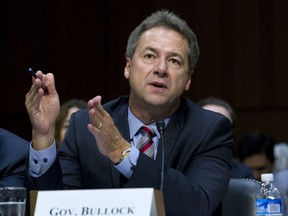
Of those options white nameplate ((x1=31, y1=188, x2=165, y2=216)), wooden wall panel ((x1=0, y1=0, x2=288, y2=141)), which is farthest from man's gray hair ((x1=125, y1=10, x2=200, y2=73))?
wooden wall panel ((x1=0, y1=0, x2=288, y2=141))

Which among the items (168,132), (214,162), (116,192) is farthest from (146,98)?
(116,192)

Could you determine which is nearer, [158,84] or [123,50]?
[158,84]

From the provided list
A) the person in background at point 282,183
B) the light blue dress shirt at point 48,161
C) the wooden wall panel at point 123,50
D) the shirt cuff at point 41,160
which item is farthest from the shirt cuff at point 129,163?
the wooden wall panel at point 123,50

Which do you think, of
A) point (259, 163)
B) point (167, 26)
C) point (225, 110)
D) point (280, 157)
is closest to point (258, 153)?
point (259, 163)

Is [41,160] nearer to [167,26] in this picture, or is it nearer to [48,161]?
[48,161]

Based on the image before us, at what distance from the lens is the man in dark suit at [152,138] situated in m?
2.69

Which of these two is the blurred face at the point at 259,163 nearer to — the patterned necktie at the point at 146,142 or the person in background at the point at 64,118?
the person in background at the point at 64,118

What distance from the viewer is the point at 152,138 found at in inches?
119

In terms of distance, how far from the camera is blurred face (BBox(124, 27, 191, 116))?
3.02 metres

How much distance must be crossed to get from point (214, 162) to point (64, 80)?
4824mm

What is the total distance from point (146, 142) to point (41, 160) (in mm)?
427

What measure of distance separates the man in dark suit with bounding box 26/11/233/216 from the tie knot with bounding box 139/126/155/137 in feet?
0.04

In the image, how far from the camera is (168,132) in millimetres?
3014

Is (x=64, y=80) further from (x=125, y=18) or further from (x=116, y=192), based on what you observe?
(x=116, y=192)
